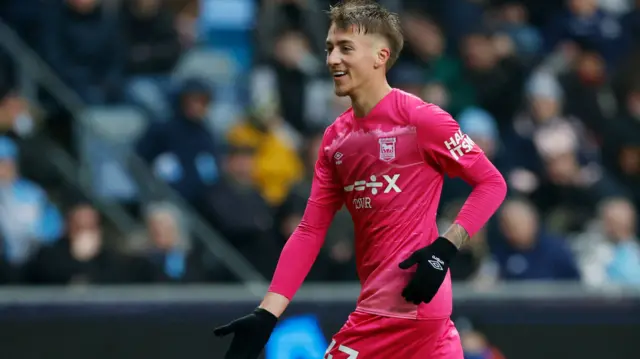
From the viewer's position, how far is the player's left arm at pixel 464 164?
4918mm

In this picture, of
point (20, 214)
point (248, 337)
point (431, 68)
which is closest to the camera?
point (248, 337)

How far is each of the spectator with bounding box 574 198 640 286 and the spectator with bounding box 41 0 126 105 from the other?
4.42m

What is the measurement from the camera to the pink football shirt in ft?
16.3

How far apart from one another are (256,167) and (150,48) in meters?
1.74

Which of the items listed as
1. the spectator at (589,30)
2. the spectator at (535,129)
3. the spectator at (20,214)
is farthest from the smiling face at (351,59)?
the spectator at (589,30)

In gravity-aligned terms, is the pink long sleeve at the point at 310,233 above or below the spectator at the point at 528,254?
above

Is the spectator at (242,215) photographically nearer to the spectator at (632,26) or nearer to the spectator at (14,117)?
the spectator at (14,117)

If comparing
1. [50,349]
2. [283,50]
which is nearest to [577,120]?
[283,50]

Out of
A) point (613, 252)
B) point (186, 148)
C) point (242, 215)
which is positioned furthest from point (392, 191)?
point (186, 148)

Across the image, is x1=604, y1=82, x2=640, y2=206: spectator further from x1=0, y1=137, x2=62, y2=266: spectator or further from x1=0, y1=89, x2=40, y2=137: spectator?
x1=0, y1=89, x2=40, y2=137: spectator

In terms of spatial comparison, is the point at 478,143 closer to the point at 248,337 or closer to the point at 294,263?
the point at 294,263

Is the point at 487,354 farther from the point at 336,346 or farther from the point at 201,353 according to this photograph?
the point at 336,346

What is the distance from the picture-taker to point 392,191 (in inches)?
198

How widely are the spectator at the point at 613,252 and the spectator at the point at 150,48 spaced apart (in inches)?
160
